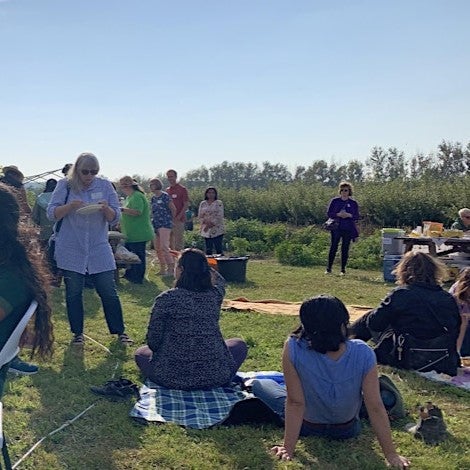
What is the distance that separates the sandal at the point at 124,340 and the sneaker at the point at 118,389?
3.96ft

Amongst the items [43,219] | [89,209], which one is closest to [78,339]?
[89,209]

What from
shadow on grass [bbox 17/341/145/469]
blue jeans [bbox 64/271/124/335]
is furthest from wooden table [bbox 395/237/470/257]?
shadow on grass [bbox 17/341/145/469]

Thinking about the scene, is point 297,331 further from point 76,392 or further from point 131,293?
point 131,293

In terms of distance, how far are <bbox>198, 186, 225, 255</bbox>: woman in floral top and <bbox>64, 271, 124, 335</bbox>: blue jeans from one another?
5.35 metres

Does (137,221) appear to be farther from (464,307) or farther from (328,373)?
(328,373)

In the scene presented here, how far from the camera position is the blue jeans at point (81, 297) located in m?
5.14

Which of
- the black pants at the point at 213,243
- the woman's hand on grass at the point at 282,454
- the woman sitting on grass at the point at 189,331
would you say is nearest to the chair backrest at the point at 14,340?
the woman's hand on grass at the point at 282,454

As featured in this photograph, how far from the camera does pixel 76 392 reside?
13.7ft

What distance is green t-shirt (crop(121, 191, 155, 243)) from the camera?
28.9 ft

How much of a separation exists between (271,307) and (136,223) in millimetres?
2545

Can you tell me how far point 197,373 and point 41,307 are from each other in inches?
63.2

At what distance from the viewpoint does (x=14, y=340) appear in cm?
251

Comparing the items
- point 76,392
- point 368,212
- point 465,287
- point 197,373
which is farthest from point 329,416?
point 368,212

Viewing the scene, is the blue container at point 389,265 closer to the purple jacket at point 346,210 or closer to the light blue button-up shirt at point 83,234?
the purple jacket at point 346,210
